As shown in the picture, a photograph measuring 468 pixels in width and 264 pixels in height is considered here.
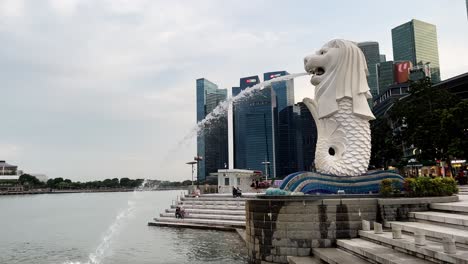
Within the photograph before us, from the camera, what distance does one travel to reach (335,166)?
53.6 feet

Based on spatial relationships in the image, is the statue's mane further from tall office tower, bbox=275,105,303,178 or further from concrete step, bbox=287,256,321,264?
tall office tower, bbox=275,105,303,178

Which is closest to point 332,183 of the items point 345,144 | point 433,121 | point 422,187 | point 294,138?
point 345,144

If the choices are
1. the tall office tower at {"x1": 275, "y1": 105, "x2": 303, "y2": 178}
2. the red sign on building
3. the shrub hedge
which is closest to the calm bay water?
the shrub hedge

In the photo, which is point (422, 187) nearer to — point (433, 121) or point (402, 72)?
point (433, 121)

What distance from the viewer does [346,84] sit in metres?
17.1

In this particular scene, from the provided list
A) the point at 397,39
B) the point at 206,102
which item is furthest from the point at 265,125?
the point at 397,39

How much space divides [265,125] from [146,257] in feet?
219

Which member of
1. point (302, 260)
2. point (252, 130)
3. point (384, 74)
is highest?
point (384, 74)

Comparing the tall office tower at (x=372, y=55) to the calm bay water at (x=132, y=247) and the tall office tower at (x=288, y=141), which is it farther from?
the calm bay water at (x=132, y=247)

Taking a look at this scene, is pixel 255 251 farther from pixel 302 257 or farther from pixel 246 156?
pixel 246 156

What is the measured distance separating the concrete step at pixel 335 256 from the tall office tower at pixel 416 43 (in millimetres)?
189483

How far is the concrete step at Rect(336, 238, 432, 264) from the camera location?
7.83 meters

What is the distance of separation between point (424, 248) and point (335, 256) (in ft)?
8.80

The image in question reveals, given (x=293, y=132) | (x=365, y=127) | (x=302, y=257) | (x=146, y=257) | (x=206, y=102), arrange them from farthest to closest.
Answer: (x=293, y=132)
(x=206, y=102)
(x=365, y=127)
(x=146, y=257)
(x=302, y=257)
